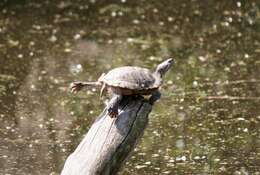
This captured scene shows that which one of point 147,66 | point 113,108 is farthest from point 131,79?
point 147,66

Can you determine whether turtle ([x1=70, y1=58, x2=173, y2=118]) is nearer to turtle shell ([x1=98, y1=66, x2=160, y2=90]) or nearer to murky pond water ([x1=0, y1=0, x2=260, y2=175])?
turtle shell ([x1=98, y1=66, x2=160, y2=90])

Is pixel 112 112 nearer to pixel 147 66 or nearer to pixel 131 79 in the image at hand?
pixel 131 79

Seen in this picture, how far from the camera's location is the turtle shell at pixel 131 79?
5.96 m

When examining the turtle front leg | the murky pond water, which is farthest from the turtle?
the murky pond water

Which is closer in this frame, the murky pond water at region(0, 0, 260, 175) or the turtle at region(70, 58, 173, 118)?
the turtle at region(70, 58, 173, 118)

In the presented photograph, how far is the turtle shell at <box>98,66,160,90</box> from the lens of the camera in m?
5.96

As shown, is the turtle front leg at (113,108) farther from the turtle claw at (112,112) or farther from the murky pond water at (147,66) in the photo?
the murky pond water at (147,66)

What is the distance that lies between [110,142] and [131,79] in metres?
0.61

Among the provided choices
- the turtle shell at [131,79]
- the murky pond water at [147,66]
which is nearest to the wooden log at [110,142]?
the turtle shell at [131,79]

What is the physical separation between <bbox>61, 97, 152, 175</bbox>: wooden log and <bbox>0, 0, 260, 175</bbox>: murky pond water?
4.88 feet

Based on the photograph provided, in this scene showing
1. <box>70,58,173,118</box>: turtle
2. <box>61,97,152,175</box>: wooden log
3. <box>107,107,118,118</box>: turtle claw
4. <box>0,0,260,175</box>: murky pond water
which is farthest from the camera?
<box>0,0,260,175</box>: murky pond water

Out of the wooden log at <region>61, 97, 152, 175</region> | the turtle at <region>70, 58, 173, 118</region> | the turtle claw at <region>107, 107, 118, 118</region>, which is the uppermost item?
the turtle at <region>70, 58, 173, 118</region>

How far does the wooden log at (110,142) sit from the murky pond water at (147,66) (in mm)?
1488

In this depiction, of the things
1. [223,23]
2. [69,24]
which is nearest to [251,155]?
[223,23]
